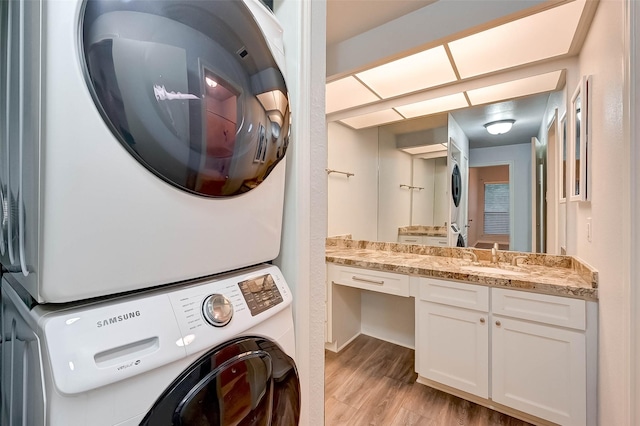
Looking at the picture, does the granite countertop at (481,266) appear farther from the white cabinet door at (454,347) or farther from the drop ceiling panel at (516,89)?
the drop ceiling panel at (516,89)

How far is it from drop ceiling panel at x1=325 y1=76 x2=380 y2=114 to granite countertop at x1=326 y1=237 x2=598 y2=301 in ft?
4.44

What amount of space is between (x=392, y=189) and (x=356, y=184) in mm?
377

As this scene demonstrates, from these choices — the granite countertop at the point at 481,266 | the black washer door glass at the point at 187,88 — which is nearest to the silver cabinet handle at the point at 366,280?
the granite countertop at the point at 481,266

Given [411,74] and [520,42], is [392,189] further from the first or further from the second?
[520,42]

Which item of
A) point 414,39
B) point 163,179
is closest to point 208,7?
point 163,179

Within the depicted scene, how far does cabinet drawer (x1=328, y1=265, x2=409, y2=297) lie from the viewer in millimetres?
2061

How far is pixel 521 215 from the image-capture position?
2162 mm

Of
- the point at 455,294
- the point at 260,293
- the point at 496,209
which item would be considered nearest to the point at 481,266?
the point at 455,294

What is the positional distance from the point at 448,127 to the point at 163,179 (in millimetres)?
2540

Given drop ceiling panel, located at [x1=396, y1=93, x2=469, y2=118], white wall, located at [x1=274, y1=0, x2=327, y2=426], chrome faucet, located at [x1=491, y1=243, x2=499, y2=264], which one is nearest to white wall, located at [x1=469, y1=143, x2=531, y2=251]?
chrome faucet, located at [x1=491, y1=243, x2=499, y2=264]

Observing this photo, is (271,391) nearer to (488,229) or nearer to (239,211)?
(239,211)

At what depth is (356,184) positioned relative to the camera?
298cm

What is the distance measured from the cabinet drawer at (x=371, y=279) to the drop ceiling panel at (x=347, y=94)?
4.87 ft

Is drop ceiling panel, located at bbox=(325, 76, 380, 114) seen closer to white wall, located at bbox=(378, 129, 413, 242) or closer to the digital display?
white wall, located at bbox=(378, 129, 413, 242)
